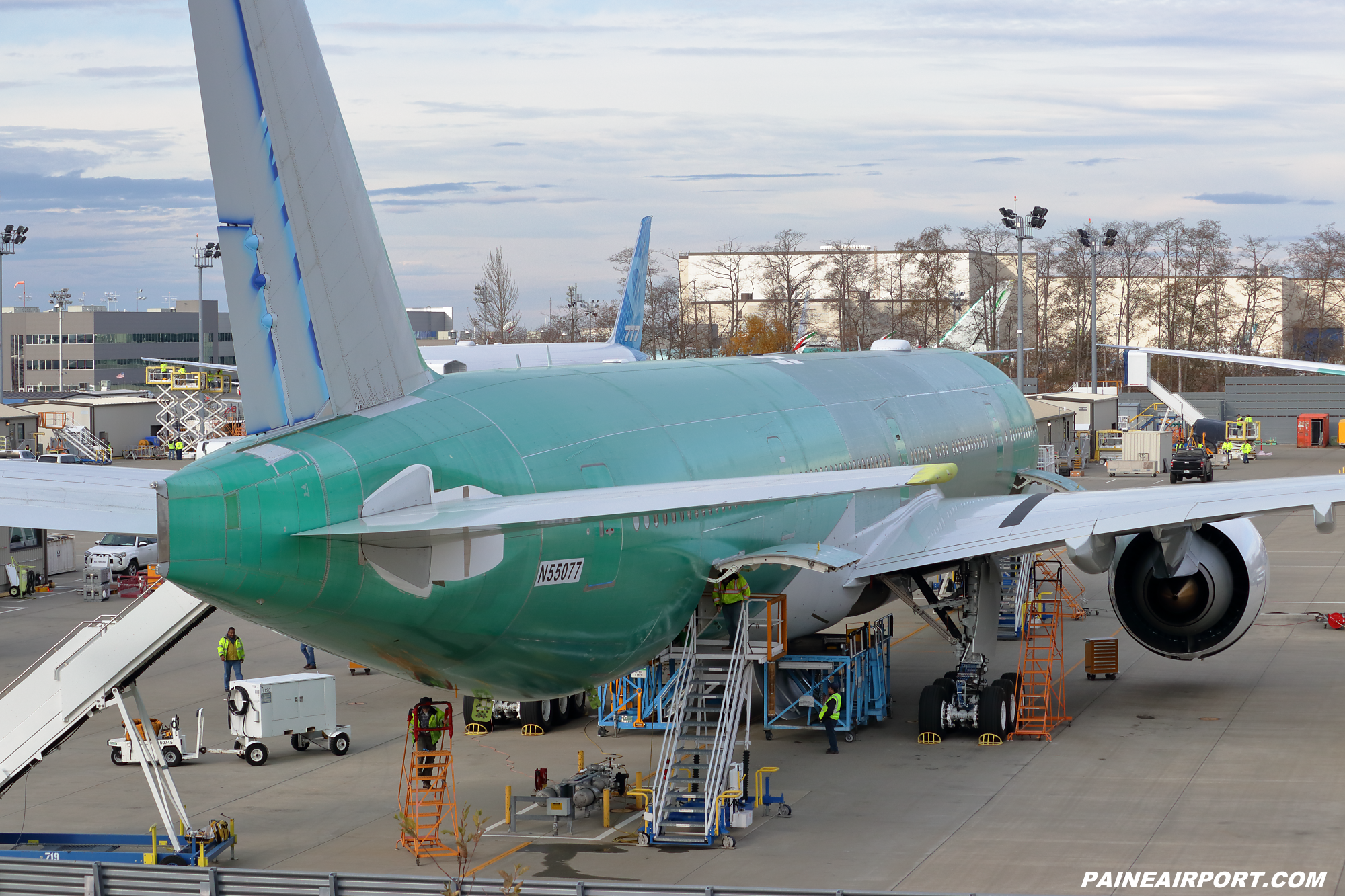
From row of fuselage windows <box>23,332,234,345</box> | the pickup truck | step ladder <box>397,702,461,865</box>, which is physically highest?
row of fuselage windows <box>23,332,234,345</box>

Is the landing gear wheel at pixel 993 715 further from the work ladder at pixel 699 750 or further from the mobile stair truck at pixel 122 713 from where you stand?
the mobile stair truck at pixel 122 713

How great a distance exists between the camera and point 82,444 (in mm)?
75875

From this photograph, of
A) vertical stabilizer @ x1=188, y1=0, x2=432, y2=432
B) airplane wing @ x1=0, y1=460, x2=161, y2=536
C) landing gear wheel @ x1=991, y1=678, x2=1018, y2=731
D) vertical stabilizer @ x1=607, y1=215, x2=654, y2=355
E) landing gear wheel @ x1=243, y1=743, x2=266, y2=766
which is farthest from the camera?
vertical stabilizer @ x1=607, y1=215, x2=654, y2=355

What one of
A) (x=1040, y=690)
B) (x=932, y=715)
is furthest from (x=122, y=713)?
(x=1040, y=690)

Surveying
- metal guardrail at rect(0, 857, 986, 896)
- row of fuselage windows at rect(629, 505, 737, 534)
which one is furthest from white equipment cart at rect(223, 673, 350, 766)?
row of fuselage windows at rect(629, 505, 737, 534)

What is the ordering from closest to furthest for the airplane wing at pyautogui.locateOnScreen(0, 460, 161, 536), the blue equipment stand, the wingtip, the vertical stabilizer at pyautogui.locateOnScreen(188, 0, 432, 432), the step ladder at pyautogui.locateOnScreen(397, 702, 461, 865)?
the wingtip
the airplane wing at pyautogui.locateOnScreen(0, 460, 161, 536)
the vertical stabilizer at pyautogui.locateOnScreen(188, 0, 432, 432)
the step ladder at pyautogui.locateOnScreen(397, 702, 461, 865)
the blue equipment stand

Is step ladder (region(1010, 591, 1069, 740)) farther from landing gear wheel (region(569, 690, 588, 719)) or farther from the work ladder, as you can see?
landing gear wheel (region(569, 690, 588, 719))

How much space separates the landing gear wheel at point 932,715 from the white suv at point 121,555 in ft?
84.1

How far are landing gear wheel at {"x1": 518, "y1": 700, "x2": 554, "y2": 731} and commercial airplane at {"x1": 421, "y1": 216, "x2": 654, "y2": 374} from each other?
39.0 feet

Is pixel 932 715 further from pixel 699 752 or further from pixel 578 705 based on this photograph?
pixel 578 705

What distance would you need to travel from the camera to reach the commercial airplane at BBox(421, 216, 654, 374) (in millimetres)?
42062

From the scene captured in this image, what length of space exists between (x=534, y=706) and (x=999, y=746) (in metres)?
6.99

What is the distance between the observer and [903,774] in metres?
19.6

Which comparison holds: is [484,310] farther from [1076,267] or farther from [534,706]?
[534,706]
